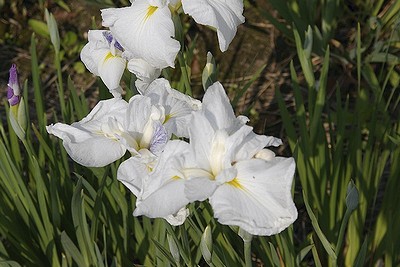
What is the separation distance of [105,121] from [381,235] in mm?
892

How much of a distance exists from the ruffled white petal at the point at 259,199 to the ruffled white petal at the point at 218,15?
268 millimetres

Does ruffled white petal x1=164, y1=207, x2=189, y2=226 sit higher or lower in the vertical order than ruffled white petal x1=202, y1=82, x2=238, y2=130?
lower

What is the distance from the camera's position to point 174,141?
1013 mm

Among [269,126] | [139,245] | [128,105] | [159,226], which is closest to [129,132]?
[128,105]

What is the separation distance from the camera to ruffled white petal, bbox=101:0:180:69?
1.16m

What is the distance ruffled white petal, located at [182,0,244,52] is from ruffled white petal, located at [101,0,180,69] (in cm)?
6

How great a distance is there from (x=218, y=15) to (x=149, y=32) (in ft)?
0.43

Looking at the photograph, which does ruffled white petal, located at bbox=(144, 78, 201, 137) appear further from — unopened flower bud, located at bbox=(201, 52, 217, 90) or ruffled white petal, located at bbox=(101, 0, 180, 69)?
unopened flower bud, located at bbox=(201, 52, 217, 90)

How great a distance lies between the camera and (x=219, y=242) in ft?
4.80

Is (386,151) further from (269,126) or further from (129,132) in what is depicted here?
(129,132)

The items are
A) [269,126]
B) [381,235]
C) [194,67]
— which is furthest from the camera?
[194,67]

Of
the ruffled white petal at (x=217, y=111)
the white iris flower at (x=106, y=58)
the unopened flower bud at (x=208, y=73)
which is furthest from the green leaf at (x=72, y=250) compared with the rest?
the ruffled white petal at (x=217, y=111)

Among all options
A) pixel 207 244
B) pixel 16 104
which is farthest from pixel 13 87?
pixel 207 244

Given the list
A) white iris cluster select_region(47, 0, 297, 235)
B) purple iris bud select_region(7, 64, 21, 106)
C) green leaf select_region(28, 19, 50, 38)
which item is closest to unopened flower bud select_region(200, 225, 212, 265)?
white iris cluster select_region(47, 0, 297, 235)
